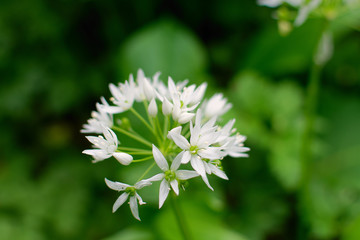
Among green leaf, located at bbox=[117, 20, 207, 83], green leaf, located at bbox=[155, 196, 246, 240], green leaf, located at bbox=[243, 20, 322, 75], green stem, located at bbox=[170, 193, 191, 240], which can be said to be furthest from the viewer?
green leaf, located at bbox=[243, 20, 322, 75]

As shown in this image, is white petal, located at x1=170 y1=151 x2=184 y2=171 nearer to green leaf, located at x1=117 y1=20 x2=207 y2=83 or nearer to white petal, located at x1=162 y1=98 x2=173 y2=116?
white petal, located at x1=162 y1=98 x2=173 y2=116

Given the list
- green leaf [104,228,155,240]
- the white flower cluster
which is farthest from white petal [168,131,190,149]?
green leaf [104,228,155,240]

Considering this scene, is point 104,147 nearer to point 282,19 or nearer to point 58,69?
point 282,19

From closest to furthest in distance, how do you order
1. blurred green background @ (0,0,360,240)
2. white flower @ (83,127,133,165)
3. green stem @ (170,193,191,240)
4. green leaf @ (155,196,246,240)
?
white flower @ (83,127,133,165) → green stem @ (170,193,191,240) → green leaf @ (155,196,246,240) → blurred green background @ (0,0,360,240)

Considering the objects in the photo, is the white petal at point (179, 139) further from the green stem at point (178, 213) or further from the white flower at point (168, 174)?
the green stem at point (178, 213)

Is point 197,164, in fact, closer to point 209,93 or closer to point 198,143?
point 198,143

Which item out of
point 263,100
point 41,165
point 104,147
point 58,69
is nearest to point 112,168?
point 41,165
